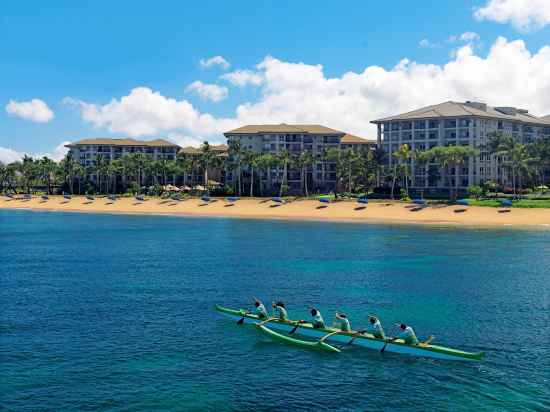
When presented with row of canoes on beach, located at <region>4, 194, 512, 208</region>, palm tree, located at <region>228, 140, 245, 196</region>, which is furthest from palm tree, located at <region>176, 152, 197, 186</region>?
palm tree, located at <region>228, 140, 245, 196</region>

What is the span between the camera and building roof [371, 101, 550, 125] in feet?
540

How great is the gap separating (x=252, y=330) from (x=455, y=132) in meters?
138

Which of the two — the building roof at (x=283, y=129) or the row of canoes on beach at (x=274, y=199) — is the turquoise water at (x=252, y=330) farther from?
the building roof at (x=283, y=129)

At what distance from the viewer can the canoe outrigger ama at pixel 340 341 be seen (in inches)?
1245

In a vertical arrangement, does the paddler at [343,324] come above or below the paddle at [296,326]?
above

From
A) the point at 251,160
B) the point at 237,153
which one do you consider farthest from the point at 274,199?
the point at 237,153

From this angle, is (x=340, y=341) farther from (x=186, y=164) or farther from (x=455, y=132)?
(x=186, y=164)

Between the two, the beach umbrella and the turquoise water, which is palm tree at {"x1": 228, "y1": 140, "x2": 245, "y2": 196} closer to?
the beach umbrella

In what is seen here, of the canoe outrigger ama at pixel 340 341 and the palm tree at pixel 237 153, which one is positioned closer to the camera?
the canoe outrigger ama at pixel 340 341

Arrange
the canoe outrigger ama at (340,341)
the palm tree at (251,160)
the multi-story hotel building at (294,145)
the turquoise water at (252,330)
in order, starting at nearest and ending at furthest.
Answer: the turquoise water at (252,330) → the canoe outrigger ama at (340,341) → the palm tree at (251,160) → the multi-story hotel building at (294,145)

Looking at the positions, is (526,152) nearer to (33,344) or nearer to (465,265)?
(465,265)

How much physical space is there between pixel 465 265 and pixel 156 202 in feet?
382

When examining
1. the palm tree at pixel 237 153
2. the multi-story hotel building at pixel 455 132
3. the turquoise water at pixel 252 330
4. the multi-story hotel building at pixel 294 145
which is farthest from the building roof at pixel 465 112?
the turquoise water at pixel 252 330

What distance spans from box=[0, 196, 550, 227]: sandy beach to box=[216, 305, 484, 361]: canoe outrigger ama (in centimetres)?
8384
